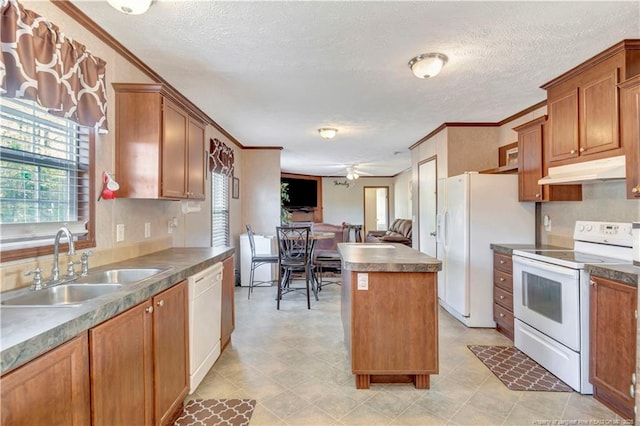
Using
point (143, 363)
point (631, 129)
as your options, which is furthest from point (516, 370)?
point (143, 363)

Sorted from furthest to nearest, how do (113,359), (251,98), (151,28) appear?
(251,98) < (151,28) < (113,359)

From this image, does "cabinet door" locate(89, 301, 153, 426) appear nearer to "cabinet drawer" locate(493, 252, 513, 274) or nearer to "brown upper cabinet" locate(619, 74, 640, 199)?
"brown upper cabinet" locate(619, 74, 640, 199)

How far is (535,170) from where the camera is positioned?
3084 mm

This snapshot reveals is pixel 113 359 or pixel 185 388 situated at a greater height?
pixel 113 359

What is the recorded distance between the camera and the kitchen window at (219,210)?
4.46 metres

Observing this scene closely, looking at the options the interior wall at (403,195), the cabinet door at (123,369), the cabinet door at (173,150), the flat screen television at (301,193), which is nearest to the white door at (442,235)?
the cabinet door at (173,150)

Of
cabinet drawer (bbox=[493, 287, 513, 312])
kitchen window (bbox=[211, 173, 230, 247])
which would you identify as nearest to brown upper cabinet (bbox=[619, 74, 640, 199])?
cabinet drawer (bbox=[493, 287, 513, 312])

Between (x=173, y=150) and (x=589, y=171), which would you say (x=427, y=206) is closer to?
(x=589, y=171)

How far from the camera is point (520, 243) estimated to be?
3.40 m

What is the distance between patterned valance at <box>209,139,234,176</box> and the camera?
406 cm

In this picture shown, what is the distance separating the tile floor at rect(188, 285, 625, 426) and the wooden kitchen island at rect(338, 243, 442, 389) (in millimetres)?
194

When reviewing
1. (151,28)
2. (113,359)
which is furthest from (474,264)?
(151,28)

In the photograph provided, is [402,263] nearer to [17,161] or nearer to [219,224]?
[17,161]

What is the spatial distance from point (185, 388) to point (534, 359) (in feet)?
8.88
